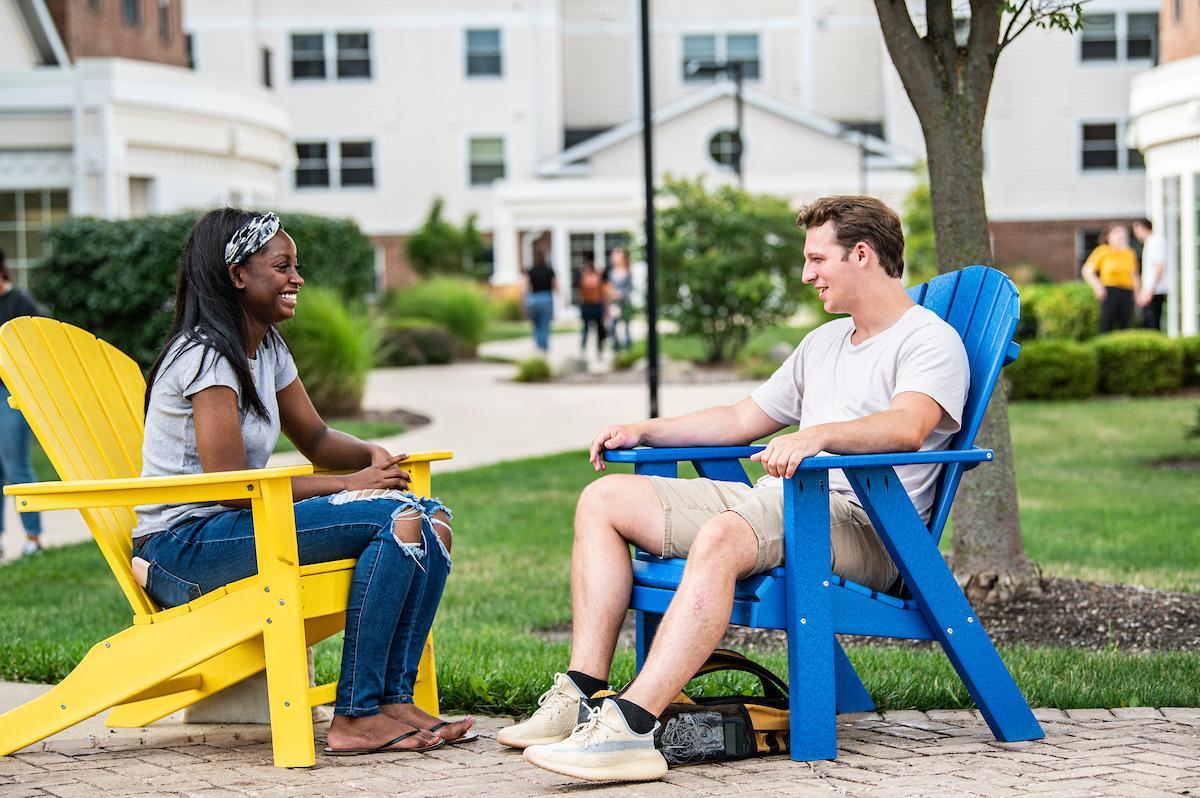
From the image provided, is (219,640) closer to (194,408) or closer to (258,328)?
(194,408)

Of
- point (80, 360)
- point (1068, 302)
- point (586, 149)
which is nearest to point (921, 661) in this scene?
point (80, 360)

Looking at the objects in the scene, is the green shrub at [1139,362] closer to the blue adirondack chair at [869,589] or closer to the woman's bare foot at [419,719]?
the blue adirondack chair at [869,589]

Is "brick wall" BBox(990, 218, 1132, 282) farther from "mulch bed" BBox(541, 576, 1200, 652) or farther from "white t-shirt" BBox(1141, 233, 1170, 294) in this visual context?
"mulch bed" BBox(541, 576, 1200, 652)

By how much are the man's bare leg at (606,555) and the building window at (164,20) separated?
2351 centimetres

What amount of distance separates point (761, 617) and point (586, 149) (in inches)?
1455

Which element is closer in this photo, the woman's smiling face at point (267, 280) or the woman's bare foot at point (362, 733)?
the woman's bare foot at point (362, 733)

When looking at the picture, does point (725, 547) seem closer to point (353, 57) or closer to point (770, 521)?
point (770, 521)

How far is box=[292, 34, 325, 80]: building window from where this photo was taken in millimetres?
40656

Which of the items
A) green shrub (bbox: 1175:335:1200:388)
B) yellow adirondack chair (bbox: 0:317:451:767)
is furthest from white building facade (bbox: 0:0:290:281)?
yellow adirondack chair (bbox: 0:317:451:767)

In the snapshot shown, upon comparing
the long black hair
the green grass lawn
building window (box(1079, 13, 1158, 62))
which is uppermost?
building window (box(1079, 13, 1158, 62))

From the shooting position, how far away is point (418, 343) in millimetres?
24234

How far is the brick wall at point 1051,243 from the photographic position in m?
38.5

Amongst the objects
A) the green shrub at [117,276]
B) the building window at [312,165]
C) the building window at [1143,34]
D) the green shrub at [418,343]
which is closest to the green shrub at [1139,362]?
the green shrub at [117,276]

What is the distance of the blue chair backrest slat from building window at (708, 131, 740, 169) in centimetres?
3564
